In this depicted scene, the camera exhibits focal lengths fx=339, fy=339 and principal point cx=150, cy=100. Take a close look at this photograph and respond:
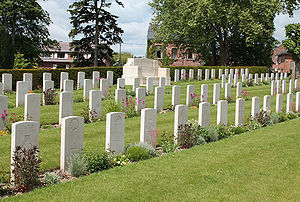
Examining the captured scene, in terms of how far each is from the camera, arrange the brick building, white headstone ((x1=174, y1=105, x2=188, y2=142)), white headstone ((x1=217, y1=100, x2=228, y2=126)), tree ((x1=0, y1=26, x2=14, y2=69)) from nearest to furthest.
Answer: white headstone ((x1=174, y1=105, x2=188, y2=142)) < white headstone ((x1=217, y1=100, x2=228, y2=126)) < tree ((x1=0, y1=26, x2=14, y2=69)) < the brick building

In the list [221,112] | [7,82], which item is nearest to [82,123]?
[221,112]

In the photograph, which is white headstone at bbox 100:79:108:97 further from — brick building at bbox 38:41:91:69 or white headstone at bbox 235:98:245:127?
brick building at bbox 38:41:91:69

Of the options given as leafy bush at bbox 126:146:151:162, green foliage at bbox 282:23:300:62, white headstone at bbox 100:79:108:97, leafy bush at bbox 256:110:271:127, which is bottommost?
leafy bush at bbox 126:146:151:162

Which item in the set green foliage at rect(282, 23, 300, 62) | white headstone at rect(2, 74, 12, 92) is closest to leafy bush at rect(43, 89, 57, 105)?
white headstone at rect(2, 74, 12, 92)

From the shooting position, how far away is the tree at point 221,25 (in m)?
30.2

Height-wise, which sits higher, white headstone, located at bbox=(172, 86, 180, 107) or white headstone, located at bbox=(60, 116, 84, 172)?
white headstone, located at bbox=(172, 86, 180, 107)

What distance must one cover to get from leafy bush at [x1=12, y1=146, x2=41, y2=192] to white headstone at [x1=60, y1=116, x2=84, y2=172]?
0.68m

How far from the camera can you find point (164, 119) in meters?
10.7

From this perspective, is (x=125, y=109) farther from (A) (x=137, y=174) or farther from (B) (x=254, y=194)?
(B) (x=254, y=194)

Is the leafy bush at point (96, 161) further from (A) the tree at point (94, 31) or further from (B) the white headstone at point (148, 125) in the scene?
(A) the tree at point (94, 31)

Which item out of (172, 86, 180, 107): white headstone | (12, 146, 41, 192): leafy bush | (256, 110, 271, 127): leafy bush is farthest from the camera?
(172, 86, 180, 107): white headstone

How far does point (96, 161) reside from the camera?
6.02 m

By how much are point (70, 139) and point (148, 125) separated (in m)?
2.08

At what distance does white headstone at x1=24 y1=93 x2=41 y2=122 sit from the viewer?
9.09m
